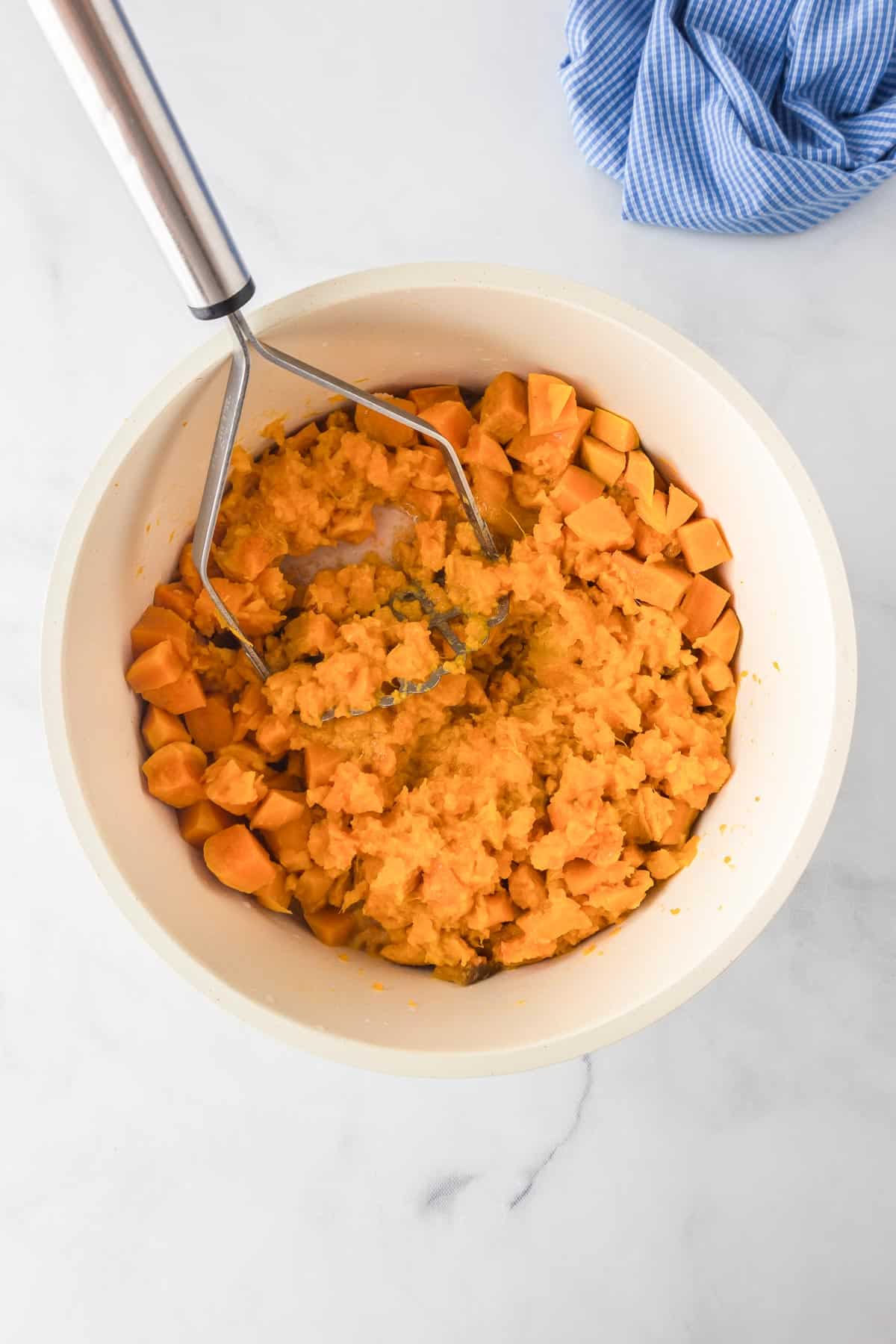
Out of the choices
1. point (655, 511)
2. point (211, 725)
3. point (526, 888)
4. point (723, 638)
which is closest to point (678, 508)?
point (655, 511)

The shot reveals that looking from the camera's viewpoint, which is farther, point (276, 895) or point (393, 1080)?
point (393, 1080)

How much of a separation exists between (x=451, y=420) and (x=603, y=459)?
152 mm

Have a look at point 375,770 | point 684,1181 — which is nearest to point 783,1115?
point 684,1181

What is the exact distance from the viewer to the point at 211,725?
1.00m

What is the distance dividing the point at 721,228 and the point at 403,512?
480mm

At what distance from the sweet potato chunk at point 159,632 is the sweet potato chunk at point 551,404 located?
0.39m

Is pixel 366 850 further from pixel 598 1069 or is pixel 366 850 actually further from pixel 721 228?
pixel 721 228

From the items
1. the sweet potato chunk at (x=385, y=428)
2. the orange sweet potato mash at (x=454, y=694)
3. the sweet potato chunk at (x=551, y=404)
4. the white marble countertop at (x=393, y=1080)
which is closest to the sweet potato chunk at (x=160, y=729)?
the orange sweet potato mash at (x=454, y=694)

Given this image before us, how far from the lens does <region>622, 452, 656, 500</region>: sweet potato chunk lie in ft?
3.24

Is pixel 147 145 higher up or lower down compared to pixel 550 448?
higher up

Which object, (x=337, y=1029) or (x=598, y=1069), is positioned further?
(x=598, y=1069)

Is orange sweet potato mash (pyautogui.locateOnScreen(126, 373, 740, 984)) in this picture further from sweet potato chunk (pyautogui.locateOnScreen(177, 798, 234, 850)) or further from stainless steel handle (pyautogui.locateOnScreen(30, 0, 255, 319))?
stainless steel handle (pyautogui.locateOnScreen(30, 0, 255, 319))

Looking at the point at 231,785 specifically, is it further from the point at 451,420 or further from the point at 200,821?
the point at 451,420

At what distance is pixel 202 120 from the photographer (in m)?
1.14
